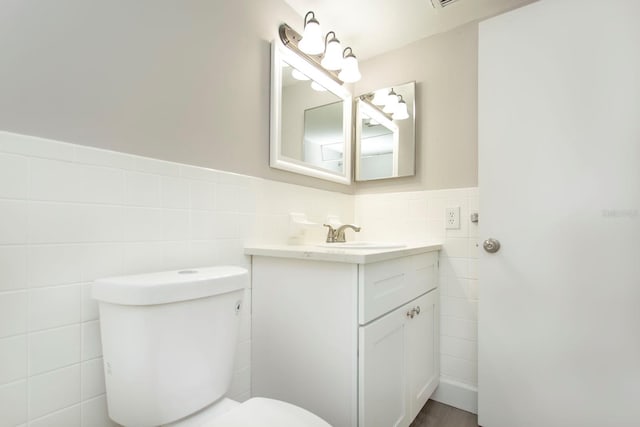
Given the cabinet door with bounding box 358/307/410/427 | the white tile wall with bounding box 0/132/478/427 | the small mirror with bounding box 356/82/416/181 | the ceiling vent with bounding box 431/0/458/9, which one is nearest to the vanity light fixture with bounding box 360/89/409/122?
the small mirror with bounding box 356/82/416/181

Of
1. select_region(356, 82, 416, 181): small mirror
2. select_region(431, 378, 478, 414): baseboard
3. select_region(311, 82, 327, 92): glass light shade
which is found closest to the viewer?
select_region(431, 378, 478, 414): baseboard

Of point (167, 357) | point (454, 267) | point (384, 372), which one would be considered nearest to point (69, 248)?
point (167, 357)

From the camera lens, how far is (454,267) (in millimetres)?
1694

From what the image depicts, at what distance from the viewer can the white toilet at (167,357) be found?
31.1 inches

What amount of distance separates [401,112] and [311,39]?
28.0 inches

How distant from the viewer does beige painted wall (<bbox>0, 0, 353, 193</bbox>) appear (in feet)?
2.60

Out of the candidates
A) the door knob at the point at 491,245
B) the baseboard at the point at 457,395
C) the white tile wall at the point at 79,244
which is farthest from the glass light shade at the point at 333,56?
the baseboard at the point at 457,395

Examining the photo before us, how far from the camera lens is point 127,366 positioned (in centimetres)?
80

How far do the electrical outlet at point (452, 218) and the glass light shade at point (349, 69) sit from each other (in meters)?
0.94

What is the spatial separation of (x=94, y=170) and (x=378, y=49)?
178 cm

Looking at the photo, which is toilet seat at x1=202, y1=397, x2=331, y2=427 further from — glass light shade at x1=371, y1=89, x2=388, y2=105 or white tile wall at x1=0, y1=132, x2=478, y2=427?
glass light shade at x1=371, y1=89, x2=388, y2=105

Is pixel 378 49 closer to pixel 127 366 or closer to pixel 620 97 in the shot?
pixel 620 97

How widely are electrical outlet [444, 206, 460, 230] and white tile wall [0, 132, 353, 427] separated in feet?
4.20

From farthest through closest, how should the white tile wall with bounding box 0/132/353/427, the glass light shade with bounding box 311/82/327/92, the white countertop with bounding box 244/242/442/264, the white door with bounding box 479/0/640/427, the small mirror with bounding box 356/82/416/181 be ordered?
the small mirror with bounding box 356/82/416/181, the glass light shade with bounding box 311/82/327/92, the white door with bounding box 479/0/640/427, the white countertop with bounding box 244/242/442/264, the white tile wall with bounding box 0/132/353/427
